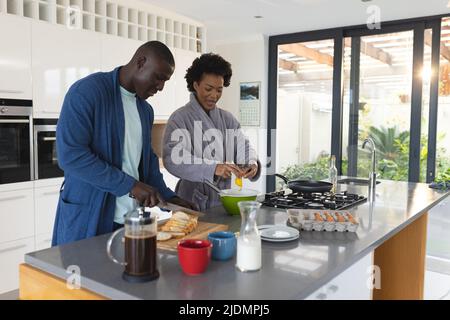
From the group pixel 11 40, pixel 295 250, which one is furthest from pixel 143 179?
pixel 11 40

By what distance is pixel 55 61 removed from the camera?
11.1 ft

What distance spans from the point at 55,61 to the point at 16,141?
0.71m

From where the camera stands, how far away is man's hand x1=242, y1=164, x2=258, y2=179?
6.77 ft

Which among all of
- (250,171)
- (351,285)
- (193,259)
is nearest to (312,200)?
(250,171)

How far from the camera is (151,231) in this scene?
1067mm

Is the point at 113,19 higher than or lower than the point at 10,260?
higher

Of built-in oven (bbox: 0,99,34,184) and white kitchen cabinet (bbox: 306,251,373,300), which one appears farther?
built-in oven (bbox: 0,99,34,184)

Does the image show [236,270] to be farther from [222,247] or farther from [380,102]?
[380,102]

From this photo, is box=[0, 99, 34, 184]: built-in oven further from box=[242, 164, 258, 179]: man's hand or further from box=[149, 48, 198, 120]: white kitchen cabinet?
box=[242, 164, 258, 179]: man's hand

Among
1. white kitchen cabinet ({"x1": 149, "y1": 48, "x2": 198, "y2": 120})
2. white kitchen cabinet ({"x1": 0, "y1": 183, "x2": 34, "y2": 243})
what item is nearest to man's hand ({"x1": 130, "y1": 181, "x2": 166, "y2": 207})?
white kitchen cabinet ({"x1": 0, "y1": 183, "x2": 34, "y2": 243})

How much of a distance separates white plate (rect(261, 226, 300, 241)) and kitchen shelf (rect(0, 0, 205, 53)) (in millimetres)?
2678

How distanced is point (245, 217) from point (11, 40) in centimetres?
271

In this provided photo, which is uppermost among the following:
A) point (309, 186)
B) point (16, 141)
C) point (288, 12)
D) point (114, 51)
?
point (288, 12)

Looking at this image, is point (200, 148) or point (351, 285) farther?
point (200, 148)
